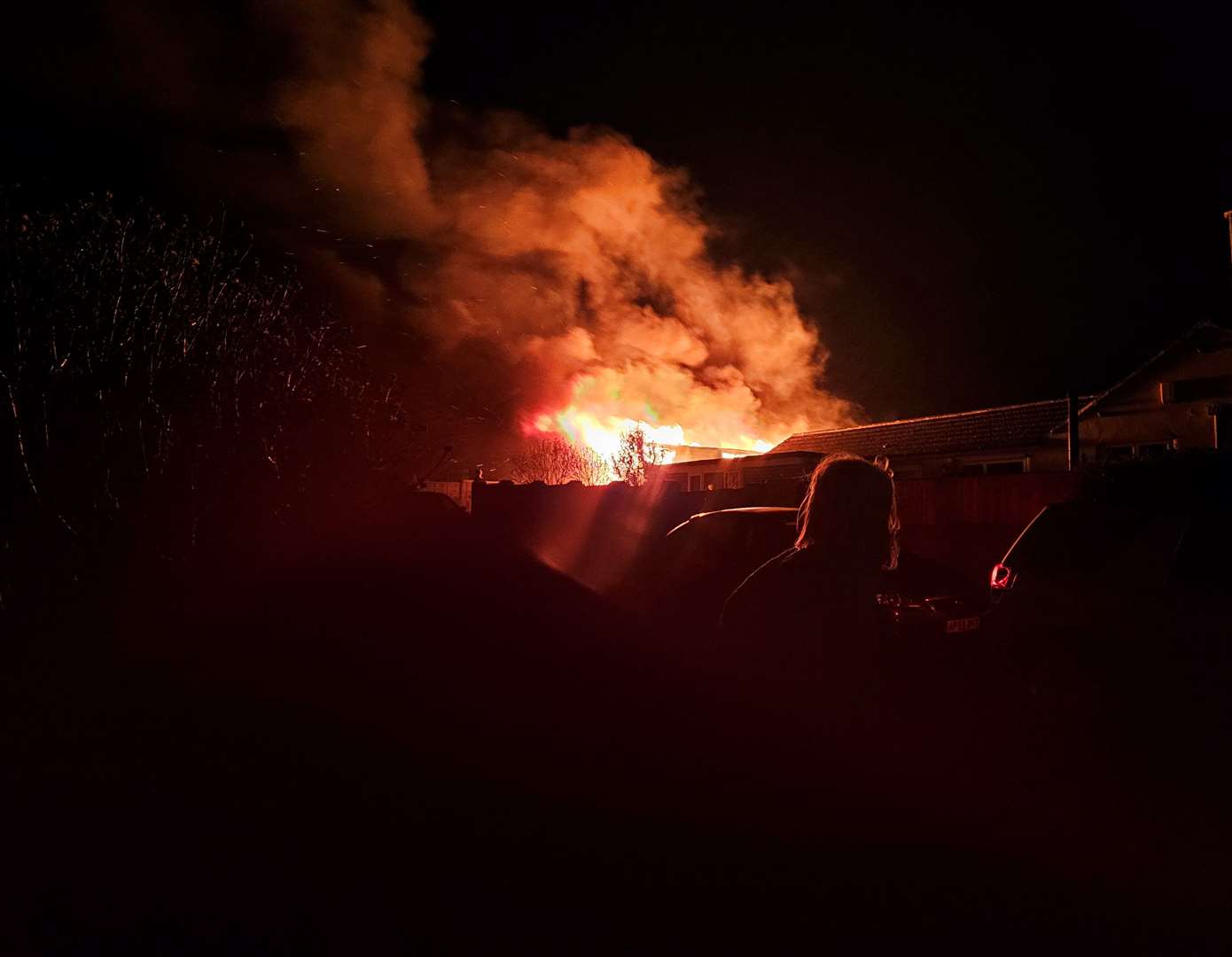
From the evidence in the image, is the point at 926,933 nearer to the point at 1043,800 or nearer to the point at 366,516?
the point at 1043,800

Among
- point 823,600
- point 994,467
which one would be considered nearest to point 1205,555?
point 823,600

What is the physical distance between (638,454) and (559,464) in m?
10.2

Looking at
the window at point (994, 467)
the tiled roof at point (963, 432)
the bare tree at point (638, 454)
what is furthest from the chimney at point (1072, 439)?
the bare tree at point (638, 454)

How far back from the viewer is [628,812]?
355 cm

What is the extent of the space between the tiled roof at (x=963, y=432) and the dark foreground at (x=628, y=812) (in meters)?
22.4

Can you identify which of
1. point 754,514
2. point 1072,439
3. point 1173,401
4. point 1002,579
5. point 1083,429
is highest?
point 1173,401

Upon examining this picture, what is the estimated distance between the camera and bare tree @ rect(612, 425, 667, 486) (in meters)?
42.2

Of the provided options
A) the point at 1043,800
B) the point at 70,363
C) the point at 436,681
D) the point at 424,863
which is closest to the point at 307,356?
the point at 70,363

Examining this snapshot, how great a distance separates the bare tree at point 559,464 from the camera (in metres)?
47.6

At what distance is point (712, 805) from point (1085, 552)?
2445 mm

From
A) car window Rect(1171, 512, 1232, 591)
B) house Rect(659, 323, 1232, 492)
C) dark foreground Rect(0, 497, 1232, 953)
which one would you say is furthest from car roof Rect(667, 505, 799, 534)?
house Rect(659, 323, 1232, 492)

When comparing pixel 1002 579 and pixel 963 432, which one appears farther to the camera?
pixel 963 432

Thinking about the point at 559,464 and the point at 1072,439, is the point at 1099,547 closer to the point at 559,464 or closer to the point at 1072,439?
the point at 1072,439

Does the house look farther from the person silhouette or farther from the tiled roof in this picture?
the person silhouette
